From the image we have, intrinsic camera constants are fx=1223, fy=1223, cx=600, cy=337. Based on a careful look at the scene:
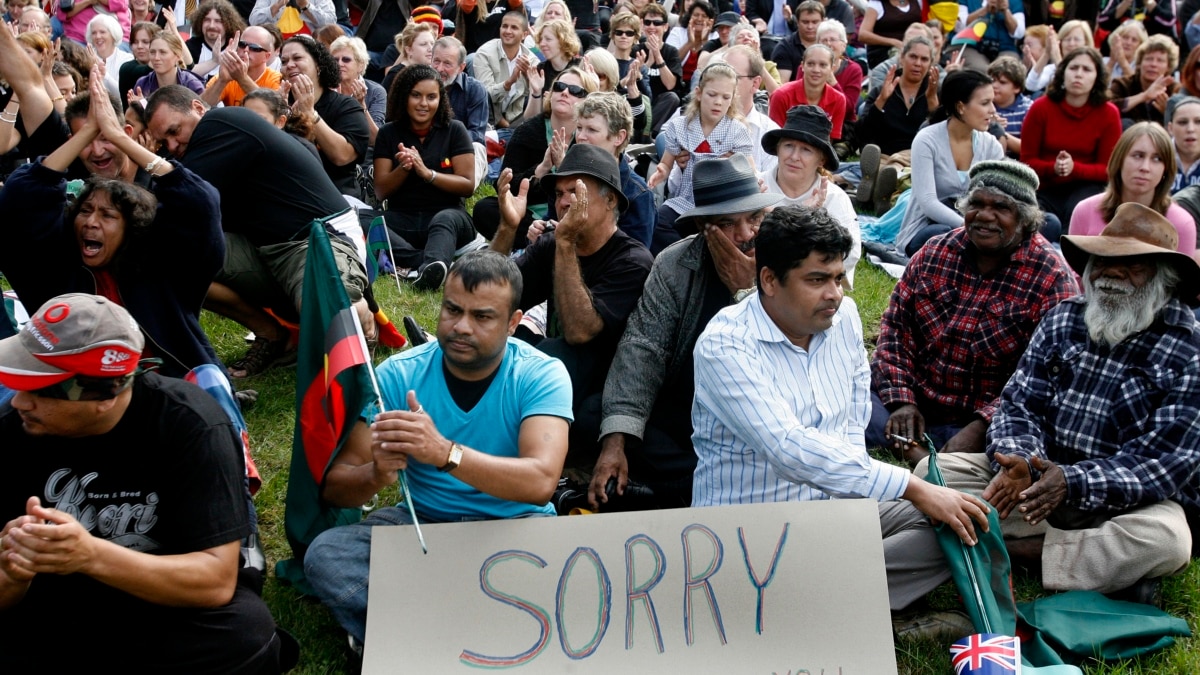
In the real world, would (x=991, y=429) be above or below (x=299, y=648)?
above

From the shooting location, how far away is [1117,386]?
479 centimetres

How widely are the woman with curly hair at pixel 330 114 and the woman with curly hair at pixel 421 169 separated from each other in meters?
0.32

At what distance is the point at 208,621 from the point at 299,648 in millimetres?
556

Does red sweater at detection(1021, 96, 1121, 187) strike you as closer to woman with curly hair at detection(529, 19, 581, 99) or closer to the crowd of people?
the crowd of people

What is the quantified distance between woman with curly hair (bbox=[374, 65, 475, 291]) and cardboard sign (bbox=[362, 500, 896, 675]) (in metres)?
4.59

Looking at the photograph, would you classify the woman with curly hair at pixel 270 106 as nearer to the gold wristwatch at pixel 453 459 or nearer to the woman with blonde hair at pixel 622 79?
the woman with blonde hair at pixel 622 79

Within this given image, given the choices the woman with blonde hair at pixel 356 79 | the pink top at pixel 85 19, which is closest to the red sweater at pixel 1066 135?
the woman with blonde hair at pixel 356 79

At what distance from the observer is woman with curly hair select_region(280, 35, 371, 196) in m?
8.69

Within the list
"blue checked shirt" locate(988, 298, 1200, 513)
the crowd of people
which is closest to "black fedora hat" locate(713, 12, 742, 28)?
the crowd of people

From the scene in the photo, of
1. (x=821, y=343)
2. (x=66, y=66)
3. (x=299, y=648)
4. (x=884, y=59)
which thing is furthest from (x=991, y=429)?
(x=884, y=59)

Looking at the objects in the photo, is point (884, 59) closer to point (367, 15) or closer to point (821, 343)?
point (367, 15)

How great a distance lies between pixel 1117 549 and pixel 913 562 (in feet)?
2.68

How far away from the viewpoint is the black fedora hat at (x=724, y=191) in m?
5.28

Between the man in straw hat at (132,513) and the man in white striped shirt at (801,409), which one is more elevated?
the man in white striped shirt at (801,409)
